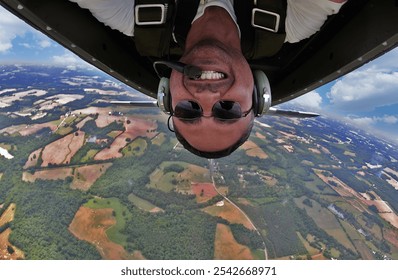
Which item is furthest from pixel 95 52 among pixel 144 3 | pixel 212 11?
pixel 212 11

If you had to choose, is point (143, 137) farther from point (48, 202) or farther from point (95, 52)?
point (95, 52)

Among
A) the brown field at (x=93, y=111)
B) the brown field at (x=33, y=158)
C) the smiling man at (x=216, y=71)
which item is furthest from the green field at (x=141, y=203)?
the smiling man at (x=216, y=71)

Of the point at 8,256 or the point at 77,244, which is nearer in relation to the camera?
the point at 8,256

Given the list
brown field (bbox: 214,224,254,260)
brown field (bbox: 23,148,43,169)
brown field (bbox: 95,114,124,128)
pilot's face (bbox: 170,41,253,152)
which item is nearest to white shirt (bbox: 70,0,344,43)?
pilot's face (bbox: 170,41,253,152)

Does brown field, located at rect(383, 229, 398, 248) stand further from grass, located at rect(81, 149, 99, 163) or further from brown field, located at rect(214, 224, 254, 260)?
grass, located at rect(81, 149, 99, 163)

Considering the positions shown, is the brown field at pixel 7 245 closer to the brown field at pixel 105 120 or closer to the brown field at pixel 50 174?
the brown field at pixel 50 174

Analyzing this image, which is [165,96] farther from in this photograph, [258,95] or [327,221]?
[327,221]
